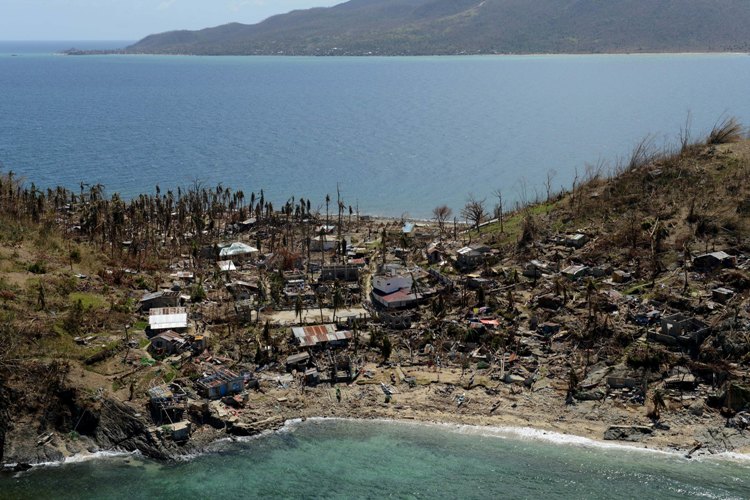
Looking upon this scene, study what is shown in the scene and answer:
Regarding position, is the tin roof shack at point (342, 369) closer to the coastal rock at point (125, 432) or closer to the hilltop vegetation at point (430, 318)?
the hilltop vegetation at point (430, 318)

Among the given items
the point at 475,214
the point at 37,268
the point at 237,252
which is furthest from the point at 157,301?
the point at 475,214

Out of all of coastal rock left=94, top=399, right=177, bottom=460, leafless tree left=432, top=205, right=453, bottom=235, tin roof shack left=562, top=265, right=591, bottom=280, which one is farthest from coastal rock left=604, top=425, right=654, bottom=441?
leafless tree left=432, top=205, right=453, bottom=235

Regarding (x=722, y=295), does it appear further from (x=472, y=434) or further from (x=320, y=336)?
(x=320, y=336)

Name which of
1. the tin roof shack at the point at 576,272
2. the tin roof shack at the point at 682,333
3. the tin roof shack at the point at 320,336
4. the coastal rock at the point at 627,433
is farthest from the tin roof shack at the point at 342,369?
the tin roof shack at the point at 576,272

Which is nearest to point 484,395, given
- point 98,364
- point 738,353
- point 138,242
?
point 738,353

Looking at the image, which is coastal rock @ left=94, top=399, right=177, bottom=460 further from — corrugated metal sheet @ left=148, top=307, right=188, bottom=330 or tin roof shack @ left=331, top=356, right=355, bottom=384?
tin roof shack @ left=331, top=356, right=355, bottom=384

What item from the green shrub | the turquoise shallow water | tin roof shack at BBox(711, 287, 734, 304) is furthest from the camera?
the green shrub

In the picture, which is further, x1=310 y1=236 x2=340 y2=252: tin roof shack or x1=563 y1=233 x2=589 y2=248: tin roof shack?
x1=310 y1=236 x2=340 y2=252: tin roof shack
